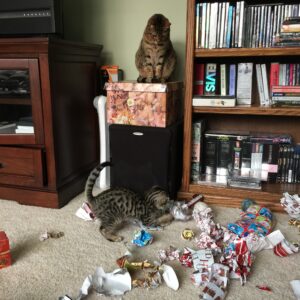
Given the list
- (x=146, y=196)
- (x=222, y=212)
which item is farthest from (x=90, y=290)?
(x=222, y=212)

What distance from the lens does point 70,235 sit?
1.25 m

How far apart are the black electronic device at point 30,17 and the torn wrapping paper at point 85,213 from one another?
0.83 m

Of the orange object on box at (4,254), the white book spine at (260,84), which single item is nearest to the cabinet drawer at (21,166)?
the orange object on box at (4,254)

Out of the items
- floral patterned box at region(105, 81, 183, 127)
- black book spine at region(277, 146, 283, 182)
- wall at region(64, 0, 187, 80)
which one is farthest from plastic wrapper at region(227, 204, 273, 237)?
wall at region(64, 0, 187, 80)

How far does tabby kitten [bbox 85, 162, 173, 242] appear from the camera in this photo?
1269 mm

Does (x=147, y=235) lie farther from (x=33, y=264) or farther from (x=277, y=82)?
(x=277, y=82)

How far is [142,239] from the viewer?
3.86ft

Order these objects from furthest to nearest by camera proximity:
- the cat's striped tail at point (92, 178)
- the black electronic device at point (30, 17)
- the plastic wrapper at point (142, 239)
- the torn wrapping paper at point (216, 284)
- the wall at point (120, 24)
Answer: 1. the wall at point (120, 24)
2. the black electronic device at point (30, 17)
3. the cat's striped tail at point (92, 178)
4. the plastic wrapper at point (142, 239)
5. the torn wrapping paper at point (216, 284)

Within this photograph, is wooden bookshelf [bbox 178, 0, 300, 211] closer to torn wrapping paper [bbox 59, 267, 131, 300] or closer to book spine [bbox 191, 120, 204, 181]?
book spine [bbox 191, 120, 204, 181]

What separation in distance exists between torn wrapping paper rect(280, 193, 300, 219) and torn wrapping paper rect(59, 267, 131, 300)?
785mm

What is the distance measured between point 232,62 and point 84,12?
91 centimetres

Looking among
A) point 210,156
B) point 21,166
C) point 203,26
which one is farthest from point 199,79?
point 21,166

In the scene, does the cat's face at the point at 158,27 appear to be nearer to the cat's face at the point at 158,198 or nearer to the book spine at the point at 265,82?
the book spine at the point at 265,82

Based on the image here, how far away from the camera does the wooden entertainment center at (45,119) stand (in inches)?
54.4
